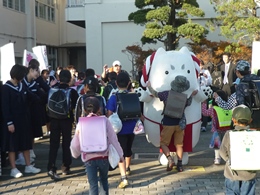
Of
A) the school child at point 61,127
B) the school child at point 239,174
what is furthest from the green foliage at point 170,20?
the school child at point 239,174

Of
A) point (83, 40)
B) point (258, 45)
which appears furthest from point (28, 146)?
point (83, 40)

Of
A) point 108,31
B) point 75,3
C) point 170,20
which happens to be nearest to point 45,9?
point 75,3

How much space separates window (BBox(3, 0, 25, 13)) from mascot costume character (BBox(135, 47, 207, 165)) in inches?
758

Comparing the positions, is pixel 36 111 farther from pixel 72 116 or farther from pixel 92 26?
pixel 92 26

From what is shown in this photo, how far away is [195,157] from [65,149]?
294 cm

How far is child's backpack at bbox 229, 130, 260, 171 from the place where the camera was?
4.66 m

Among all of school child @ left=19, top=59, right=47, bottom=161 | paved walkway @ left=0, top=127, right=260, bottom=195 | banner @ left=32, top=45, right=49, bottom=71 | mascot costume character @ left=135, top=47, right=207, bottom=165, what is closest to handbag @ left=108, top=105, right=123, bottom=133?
paved walkway @ left=0, top=127, right=260, bottom=195

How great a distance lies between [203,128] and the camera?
40.0ft

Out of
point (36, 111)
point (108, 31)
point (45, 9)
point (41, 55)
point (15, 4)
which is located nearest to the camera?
point (36, 111)

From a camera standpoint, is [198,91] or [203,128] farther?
[203,128]

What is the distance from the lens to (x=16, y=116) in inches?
286

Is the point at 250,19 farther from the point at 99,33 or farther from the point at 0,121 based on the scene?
the point at 0,121

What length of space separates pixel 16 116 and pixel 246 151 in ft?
13.5

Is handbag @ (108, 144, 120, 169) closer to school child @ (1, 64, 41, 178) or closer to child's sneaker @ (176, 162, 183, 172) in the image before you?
school child @ (1, 64, 41, 178)
